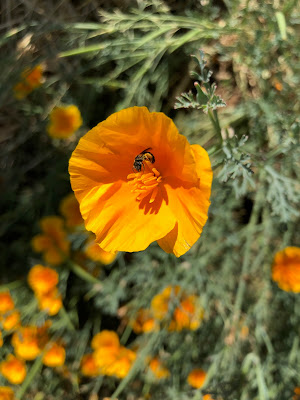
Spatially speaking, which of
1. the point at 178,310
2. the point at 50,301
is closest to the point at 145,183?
the point at 178,310

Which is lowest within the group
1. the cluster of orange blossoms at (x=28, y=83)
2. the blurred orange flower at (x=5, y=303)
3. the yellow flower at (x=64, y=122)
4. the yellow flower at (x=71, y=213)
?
the blurred orange flower at (x=5, y=303)

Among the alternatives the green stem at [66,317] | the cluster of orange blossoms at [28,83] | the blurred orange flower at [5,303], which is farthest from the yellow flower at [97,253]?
the cluster of orange blossoms at [28,83]

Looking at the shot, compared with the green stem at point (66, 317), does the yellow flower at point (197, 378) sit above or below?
below

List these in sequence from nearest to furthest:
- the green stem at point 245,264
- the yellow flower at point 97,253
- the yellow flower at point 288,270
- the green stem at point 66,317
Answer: the yellow flower at point 288,270
the green stem at point 245,264
the yellow flower at point 97,253
the green stem at point 66,317

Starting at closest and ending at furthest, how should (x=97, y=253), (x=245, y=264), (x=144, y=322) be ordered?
(x=245, y=264), (x=97, y=253), (x=144, y=322)

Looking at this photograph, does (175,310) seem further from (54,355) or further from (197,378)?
(54,355)

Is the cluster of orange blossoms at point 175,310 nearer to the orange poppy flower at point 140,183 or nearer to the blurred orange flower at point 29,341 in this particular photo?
the blurred orange flower at point 29,341

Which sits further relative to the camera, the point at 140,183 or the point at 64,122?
the point at 64,122
